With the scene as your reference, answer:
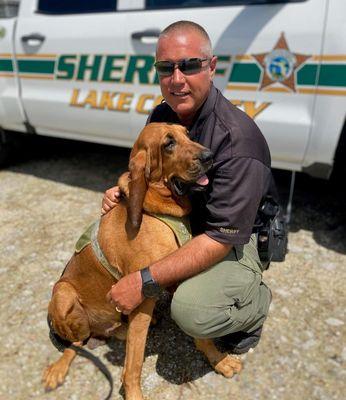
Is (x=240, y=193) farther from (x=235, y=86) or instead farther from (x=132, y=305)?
(x=235, y=86)

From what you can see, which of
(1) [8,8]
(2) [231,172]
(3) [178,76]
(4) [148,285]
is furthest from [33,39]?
(4) [148,285]

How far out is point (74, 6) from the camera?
10.8ft

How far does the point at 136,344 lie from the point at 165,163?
79cm

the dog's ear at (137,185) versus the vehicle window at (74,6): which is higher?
the vehicle window at (74,6)

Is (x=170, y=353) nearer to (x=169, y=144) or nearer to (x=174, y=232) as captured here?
(x=174, y=232)

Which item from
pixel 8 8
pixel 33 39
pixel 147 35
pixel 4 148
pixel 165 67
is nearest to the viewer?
pixel 165 67

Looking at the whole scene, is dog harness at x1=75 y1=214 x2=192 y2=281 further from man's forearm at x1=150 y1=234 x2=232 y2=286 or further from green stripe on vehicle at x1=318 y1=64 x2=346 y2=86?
green stripe on vehicle at x1=318 y1=64 x2=346 y2=86

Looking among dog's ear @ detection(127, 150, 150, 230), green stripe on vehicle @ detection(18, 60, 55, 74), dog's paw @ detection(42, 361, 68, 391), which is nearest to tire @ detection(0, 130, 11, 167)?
green stripe on vehicle @ detection(18, 60, 55, 74)

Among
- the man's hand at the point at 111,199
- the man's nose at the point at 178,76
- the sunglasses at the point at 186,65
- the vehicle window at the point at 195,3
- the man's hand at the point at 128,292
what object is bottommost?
the man's hand at the point at 128,292

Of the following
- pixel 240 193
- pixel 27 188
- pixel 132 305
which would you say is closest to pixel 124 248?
pixel 132 305

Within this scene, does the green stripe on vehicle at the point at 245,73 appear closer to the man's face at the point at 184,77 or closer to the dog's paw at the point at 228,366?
the man's face at the point at 184,77

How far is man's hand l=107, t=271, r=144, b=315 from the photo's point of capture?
175cm

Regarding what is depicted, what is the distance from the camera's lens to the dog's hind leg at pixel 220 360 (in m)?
2.01

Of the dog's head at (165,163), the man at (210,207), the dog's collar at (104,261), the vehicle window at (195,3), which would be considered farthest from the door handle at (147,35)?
the dog's collar at (104,261)
